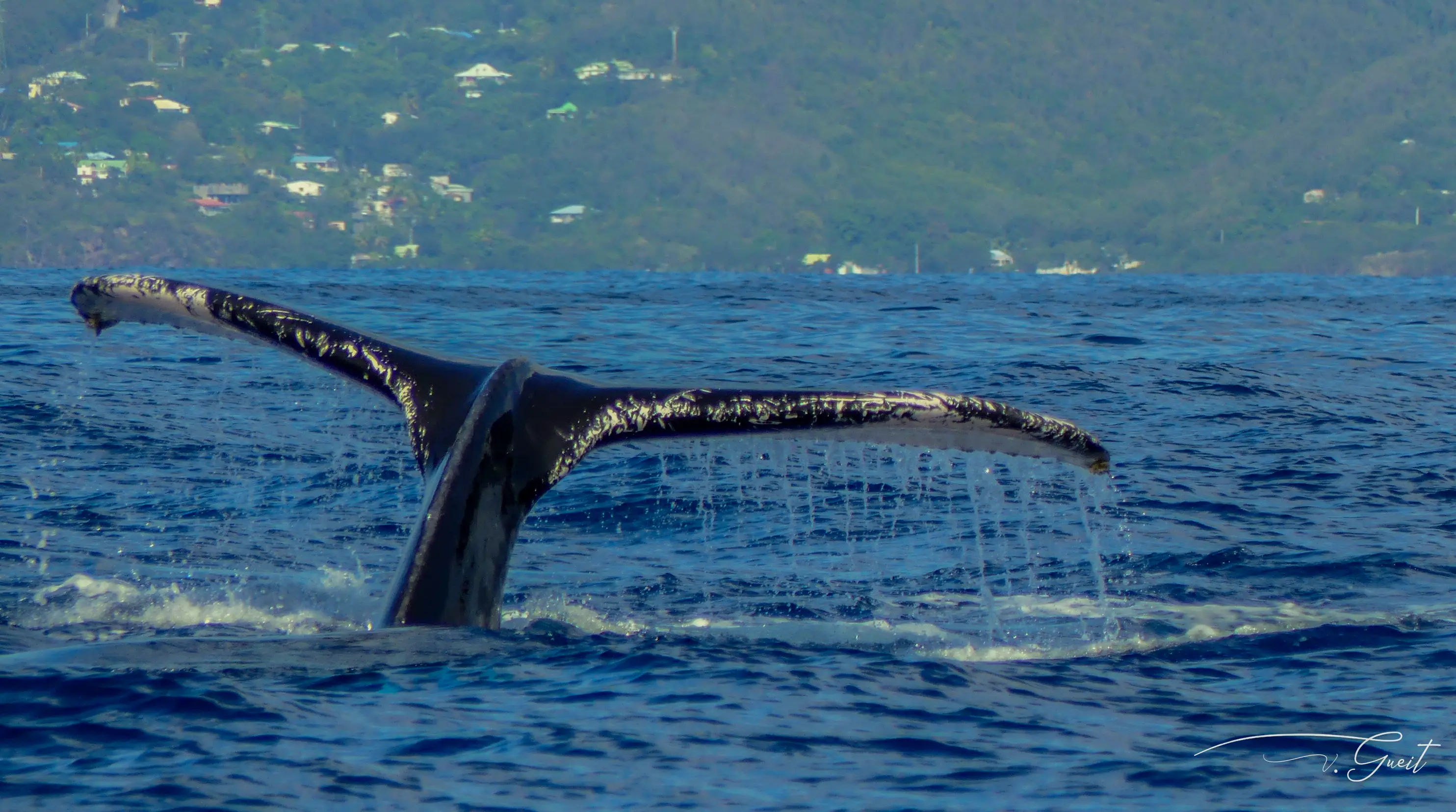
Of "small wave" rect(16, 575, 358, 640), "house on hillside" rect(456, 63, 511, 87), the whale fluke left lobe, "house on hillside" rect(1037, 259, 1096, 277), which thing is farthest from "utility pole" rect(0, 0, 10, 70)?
the whale fluke left lobe

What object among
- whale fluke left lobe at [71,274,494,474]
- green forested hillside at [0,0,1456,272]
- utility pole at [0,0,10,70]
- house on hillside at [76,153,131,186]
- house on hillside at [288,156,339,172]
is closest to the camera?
whale fluke left lobe at [71,274,494,474]

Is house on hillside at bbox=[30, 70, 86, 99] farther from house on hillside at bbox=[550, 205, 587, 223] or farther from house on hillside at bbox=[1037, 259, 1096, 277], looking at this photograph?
house on hillside at bbox=[1037, 259, 1096, 277]

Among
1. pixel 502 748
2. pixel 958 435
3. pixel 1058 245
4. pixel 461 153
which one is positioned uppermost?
pixel 461 153

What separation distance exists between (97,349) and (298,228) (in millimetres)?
116141

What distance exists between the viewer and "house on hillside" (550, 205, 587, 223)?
152 meters

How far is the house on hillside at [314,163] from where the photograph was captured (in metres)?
154

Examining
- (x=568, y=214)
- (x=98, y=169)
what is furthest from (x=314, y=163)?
(x=568, y=214)

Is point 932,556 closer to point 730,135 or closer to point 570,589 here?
point 570,589

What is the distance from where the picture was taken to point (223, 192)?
141125 millimetres

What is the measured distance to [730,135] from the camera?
186500 mm

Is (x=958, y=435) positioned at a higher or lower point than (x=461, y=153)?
lower

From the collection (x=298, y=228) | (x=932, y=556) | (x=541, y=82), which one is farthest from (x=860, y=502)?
(x=541, y=82)

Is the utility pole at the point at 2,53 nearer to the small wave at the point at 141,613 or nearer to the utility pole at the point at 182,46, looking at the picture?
the utility pole at the point at 182,46

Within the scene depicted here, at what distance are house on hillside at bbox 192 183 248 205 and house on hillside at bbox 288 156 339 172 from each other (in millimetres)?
11096
